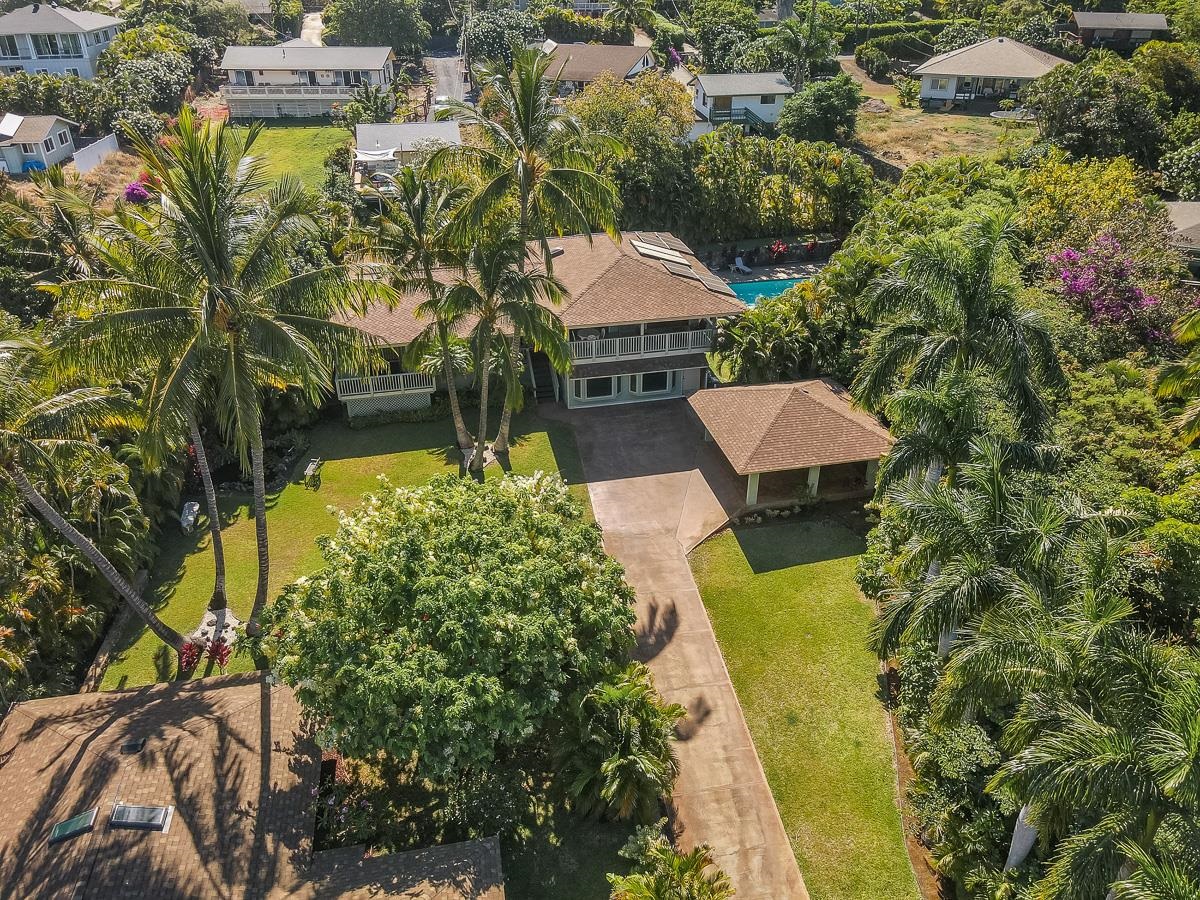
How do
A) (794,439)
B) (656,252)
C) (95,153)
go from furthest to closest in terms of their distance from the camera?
1. (95,153)
2. (656,252)
3. (794,439)

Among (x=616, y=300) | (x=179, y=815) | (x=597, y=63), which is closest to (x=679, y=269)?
(x=616, y=300)

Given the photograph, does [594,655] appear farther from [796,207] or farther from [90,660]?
[796,207]

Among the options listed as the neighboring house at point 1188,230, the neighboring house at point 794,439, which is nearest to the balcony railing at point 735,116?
the neighboring house at point 1188,230

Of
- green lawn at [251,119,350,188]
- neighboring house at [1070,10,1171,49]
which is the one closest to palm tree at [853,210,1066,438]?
green lawn at [251,119,350,188]

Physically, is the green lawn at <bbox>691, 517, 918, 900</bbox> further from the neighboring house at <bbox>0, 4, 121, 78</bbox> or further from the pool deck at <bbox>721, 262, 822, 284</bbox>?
the neighboring house at <bbox>0, 4, 121, 78</bbox>

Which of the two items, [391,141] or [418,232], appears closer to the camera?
[418,232]

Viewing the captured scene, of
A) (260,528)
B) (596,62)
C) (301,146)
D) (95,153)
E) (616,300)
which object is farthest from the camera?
(596,62)

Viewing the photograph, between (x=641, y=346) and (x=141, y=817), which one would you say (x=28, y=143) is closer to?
(x=641, y=346)
